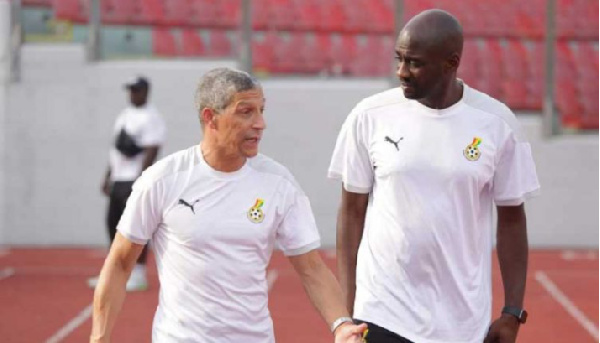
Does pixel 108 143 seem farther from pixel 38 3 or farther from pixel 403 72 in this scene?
pixel 403 72

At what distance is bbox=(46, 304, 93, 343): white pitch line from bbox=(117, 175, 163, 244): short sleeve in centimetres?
578

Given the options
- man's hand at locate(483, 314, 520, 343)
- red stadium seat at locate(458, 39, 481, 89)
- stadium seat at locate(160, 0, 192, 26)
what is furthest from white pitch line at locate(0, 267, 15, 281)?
man's hand at locate(483, 314, 520, 343)

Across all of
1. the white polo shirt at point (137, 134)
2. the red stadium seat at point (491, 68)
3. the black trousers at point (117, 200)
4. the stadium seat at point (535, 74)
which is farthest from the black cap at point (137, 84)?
the stadium seat at point (535, 74)

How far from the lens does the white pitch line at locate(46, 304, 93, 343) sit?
10.4 meters

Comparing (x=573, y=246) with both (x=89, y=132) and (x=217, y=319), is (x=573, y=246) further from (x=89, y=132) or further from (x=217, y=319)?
(x=217, y=319)

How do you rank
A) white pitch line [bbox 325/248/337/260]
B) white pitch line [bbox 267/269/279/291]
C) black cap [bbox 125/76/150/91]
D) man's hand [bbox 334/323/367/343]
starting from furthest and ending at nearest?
1. white pitch line [bbox 325/248/337/260]
2. white pitch line [bbox 267/269/279/291]
3. black cap [bbox 125/76/150/91]
4. man's hand [bbox 334/323/367/343]

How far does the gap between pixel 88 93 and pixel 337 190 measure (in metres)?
3.58

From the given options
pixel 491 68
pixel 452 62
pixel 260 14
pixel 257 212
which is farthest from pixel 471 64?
pixel 257 212

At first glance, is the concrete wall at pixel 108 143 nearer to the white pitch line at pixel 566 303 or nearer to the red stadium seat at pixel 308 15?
the red stadium seat at pixel 308 15

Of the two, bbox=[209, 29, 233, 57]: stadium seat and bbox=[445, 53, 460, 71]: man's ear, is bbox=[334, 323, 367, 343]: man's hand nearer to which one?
bbox=[445, 53, 460, 71]: man's ear

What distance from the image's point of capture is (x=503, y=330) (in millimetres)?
5020

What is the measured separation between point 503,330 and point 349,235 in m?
0.71

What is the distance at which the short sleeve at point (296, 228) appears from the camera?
4.88 m

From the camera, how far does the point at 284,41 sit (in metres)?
17.6
